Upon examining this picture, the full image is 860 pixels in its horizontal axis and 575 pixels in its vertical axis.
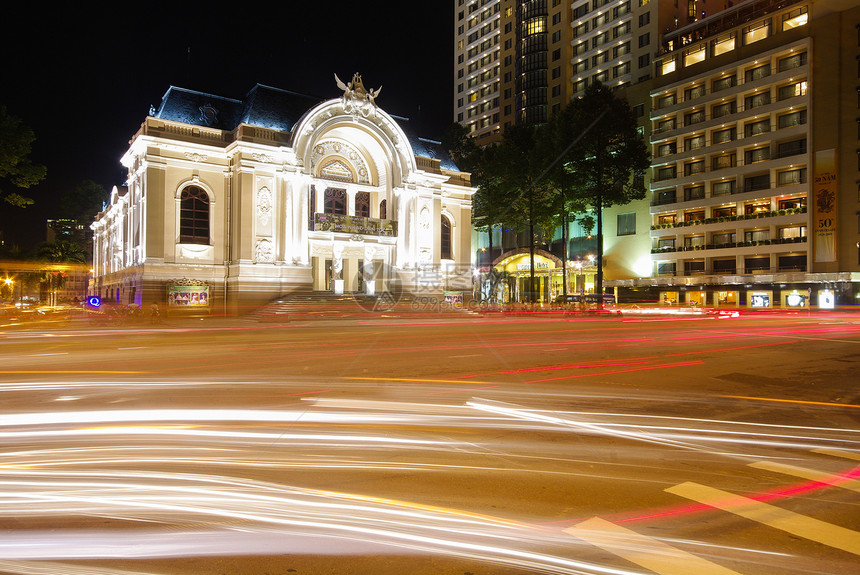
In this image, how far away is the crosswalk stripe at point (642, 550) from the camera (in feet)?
11.6

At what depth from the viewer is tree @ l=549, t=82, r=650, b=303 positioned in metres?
45.9

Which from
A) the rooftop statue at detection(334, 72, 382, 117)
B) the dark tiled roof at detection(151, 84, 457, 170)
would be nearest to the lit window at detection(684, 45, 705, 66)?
the rooftop statue at detection(334, 72, 382, 117)

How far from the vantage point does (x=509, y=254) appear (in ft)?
213

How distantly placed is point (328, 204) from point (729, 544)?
3934cm

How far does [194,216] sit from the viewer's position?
35656mm

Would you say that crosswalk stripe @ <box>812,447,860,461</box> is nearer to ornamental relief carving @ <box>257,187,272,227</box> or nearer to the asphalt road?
the asphalt road

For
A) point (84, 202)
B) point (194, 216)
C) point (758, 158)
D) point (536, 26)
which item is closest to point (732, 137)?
point (758, 158)

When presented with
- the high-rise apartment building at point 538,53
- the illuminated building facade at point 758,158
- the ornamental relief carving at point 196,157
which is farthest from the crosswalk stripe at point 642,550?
the high-rise apartment building at point 538,53

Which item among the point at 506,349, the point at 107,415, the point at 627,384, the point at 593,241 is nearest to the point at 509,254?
the point at 593,241

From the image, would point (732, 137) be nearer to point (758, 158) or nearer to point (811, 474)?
point (758, 158)

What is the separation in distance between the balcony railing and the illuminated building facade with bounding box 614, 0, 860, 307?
30.9 metres

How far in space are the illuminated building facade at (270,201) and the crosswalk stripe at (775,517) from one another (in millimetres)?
33077

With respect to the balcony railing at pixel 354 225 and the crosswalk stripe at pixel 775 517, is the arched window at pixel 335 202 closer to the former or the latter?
the balcony railing at pixel 354 225

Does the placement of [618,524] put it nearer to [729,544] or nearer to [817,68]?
[729,544]
